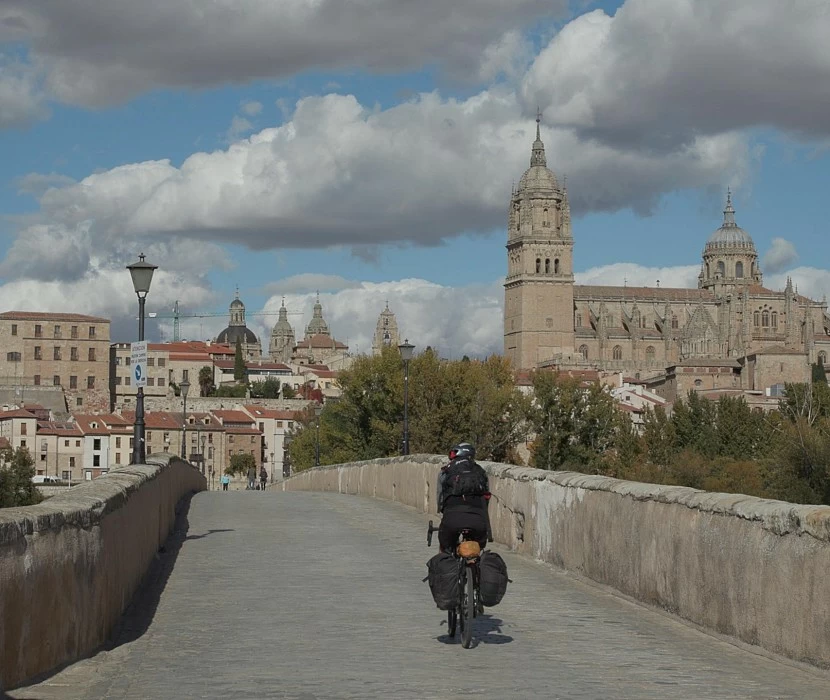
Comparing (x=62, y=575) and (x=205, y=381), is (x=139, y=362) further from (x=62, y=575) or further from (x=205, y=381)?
(x=205, y=381)

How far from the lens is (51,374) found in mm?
163250

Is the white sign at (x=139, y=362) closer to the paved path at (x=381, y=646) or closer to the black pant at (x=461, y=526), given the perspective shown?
the paved path at (x=381, y=646)

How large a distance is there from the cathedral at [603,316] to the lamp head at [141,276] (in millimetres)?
160991

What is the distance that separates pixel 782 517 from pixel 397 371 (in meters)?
66.4

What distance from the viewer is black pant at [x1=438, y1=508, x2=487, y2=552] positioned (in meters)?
9.89

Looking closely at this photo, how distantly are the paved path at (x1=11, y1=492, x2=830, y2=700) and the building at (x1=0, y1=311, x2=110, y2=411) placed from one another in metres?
153

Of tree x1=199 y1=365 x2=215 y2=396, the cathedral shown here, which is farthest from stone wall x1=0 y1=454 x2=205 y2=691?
tree x1=199 y1=365 x2=215 y2=396

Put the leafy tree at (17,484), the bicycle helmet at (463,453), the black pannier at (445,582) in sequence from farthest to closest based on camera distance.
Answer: the leafy tree at (17,484) → the bicycle helmet at (463,453) → the black pannier at (445,582)

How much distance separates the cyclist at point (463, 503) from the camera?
9.91m

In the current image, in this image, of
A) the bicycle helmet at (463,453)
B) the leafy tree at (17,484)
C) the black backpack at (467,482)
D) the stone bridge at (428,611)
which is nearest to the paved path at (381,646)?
the stone bridge at (428,611)

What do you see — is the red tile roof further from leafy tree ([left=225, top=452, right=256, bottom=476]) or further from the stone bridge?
the stone bridge

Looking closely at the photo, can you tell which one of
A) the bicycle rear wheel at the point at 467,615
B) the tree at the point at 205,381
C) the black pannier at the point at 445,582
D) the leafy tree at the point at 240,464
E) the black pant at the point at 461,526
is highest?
the tree at the point at 205,381

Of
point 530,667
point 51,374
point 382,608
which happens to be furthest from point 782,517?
point 51,374

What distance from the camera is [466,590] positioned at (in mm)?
9602
